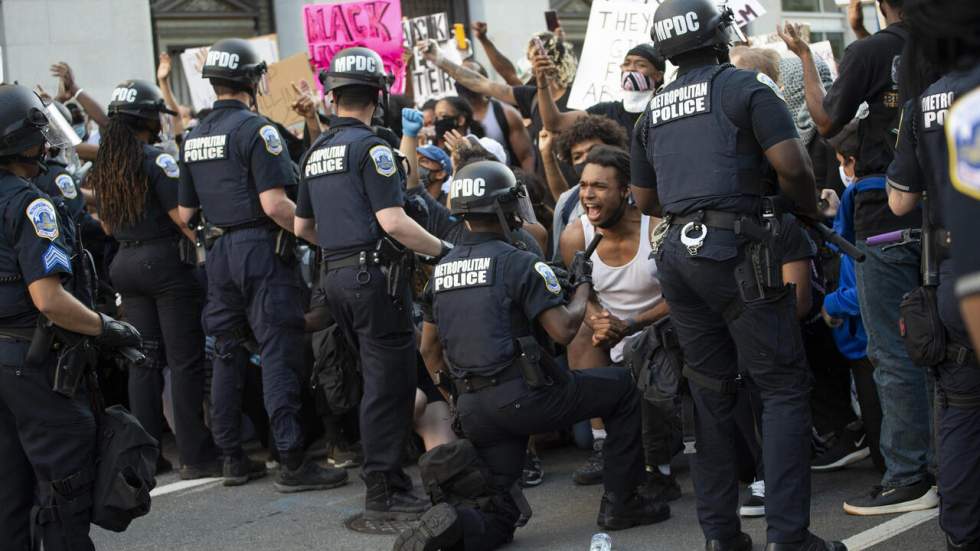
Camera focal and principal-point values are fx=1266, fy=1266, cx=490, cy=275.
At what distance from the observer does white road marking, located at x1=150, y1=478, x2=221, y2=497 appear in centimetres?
720

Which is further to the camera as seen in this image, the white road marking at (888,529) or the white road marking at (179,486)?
the white road marking at (179,486)

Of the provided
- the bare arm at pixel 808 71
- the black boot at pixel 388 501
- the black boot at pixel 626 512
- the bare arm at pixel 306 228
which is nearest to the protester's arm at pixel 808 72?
the bare arm at pixel 808 71

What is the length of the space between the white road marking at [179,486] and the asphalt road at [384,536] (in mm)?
34

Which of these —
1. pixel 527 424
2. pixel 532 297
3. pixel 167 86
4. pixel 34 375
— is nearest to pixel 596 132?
pixel 532 297

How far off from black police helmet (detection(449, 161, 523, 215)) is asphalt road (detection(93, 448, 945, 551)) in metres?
1.49

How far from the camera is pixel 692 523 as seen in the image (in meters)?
5.66

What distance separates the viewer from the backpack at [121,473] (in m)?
A: 4.78

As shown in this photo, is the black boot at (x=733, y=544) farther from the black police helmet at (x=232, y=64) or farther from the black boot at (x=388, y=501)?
the black police helmet at (x=232, y=64)

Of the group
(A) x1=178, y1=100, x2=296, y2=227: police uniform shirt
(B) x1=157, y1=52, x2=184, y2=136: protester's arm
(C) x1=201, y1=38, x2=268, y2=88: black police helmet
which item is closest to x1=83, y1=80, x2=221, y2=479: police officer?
(A) x1=178, y1=100, x2=296, y2=227: police uniform shirt

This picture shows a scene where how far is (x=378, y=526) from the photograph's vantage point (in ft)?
19.7

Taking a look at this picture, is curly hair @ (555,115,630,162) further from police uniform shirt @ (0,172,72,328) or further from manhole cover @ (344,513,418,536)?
police uniform shirt @ (0,172,72,328)

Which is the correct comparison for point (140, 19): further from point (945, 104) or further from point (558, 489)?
point (945, 104)

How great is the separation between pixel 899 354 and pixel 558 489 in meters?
1.97

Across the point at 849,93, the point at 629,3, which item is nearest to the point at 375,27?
the point at 629,3
